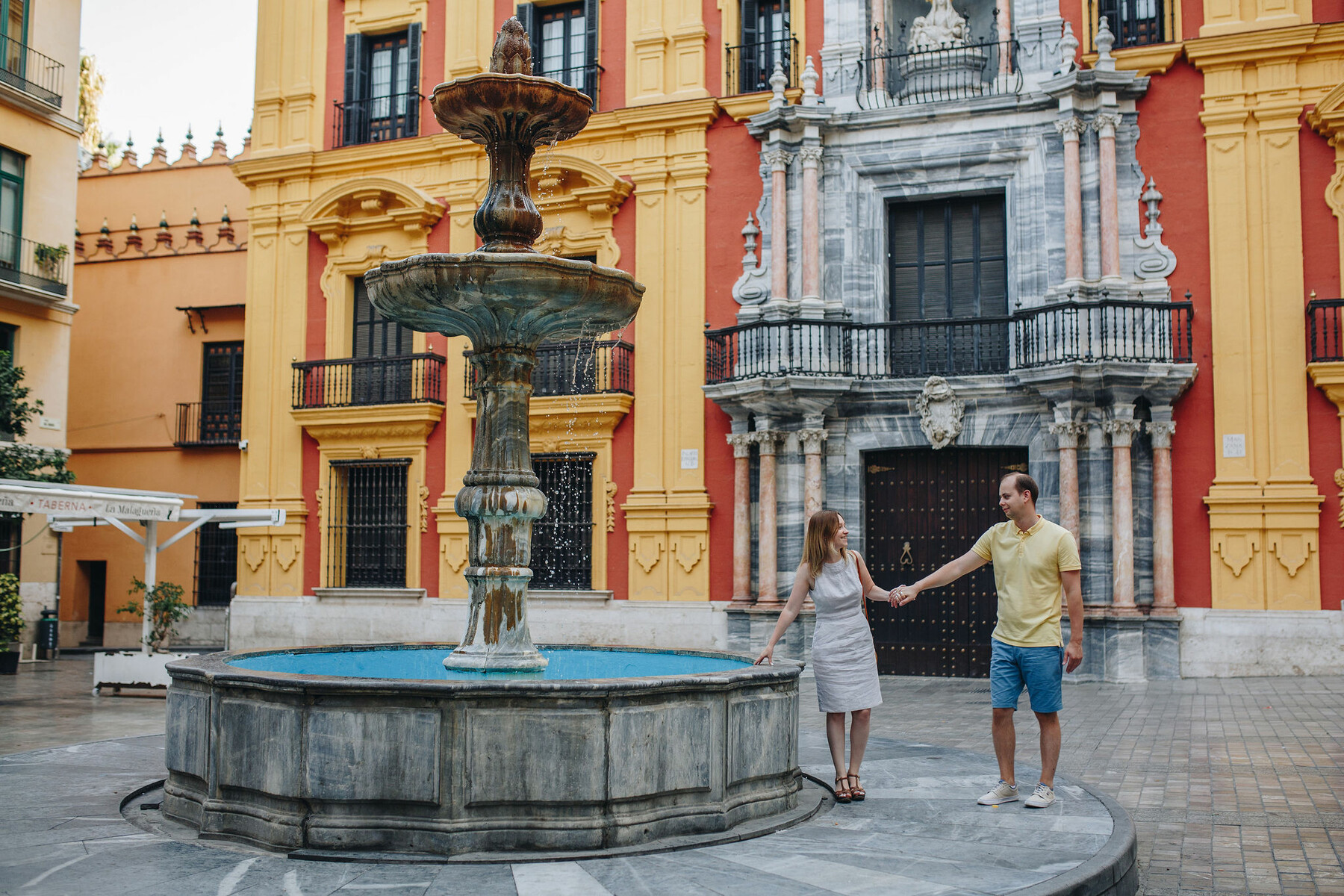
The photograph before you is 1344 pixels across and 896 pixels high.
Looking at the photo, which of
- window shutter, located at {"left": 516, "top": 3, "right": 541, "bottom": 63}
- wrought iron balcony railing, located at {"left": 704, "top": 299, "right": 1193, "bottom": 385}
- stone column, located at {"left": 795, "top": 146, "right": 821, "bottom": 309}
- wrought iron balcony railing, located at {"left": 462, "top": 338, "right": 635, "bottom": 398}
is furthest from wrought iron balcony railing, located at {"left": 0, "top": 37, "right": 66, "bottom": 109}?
stone column, located at {"left": 795, "top": 146, "right": 821, "bottom": 309}

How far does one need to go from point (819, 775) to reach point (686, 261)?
11.4 metres

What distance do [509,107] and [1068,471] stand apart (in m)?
9.85

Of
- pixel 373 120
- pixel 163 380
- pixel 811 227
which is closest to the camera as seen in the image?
pixel 811 227

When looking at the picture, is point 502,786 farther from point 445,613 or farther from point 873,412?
point 445,613

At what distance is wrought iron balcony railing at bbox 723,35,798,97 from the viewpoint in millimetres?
17375

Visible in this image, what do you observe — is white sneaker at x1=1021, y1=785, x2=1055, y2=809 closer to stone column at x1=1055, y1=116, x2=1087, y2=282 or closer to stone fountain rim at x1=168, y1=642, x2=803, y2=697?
stone fountain rim at x1=168, y1=642, x2=803, y2=697

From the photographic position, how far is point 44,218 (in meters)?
20.1

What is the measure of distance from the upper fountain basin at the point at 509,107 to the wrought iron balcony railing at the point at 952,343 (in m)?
8.57

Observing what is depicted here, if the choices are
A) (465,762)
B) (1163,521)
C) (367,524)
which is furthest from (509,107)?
(367,524)

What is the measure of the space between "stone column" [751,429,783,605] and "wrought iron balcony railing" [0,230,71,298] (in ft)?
41.0

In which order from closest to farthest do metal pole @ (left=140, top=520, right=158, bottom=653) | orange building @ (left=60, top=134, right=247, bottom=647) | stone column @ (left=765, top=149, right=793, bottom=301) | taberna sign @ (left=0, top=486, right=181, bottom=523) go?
1. taberna sign @ (left=0, top=486, right=181, bottom=523)
2. metal pole @ (left=140, top=520, right=158, bottom=653)
3. stone column @ (left=765, top=149, right=793, bottom=301)
4. orange building @ (left=60, top=134, right=247, bottom=647)

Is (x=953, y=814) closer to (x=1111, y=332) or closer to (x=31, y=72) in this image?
(x=1111, y=332)

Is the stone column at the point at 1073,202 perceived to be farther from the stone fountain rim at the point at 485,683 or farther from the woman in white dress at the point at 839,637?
the stone fountain rim at the point at 485,683

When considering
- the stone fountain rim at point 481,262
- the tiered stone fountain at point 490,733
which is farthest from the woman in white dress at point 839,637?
the stone fountain rim at point 481,262
